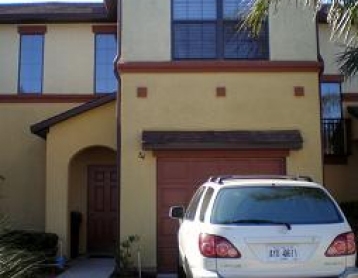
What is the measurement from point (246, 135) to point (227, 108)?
74 cm

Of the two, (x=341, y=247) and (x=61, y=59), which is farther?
(x=61, y=59)

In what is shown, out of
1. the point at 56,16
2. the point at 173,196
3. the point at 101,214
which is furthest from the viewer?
the point at 56,16

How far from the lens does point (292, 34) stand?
14.3m

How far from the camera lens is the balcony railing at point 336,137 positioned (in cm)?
1853

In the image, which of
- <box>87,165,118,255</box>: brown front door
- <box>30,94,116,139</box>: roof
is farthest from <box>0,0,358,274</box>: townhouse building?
<box>87,165,118,255</box>: brown front door

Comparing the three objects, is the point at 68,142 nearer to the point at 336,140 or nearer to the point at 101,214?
the point at 101,214

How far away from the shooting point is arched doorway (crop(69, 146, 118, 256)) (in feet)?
60.8

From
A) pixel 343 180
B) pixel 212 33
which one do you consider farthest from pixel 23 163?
pixel 343 180

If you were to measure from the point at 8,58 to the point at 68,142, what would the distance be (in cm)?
499

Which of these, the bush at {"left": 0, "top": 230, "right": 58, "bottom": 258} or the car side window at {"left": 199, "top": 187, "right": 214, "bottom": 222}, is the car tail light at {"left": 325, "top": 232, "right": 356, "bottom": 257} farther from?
the bush at {"left": 0, "top": 230, "right": 58, "bottom": 258}

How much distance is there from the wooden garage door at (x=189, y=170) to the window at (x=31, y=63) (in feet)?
24.7

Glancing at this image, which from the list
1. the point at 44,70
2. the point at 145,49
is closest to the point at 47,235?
the point at 145,49

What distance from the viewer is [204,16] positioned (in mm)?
14711

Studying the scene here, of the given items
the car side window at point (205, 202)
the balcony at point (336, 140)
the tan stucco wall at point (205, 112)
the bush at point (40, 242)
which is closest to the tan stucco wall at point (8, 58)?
the bush at point (40, 242)
